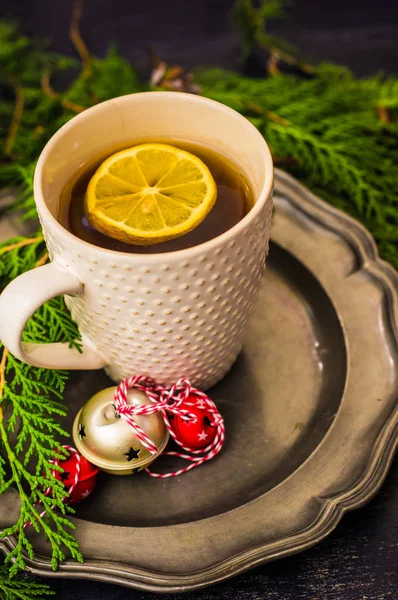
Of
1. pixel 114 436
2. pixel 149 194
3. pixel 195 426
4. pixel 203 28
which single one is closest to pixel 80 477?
pixel 114 436

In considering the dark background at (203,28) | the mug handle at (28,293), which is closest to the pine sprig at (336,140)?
the dark background at (203,28)

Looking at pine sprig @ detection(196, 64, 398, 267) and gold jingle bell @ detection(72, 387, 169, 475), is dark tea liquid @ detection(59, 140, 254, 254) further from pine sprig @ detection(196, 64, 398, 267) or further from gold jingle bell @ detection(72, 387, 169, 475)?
pine sprig @ detection(196, 64, 398, 267)

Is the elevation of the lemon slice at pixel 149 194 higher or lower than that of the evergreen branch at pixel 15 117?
higher

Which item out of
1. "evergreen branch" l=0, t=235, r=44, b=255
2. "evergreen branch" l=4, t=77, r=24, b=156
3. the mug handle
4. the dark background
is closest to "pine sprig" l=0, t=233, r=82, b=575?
"evergreen branch" l=0, t=235, r=44, b=255

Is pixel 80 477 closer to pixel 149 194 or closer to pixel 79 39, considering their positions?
pixel 149 194

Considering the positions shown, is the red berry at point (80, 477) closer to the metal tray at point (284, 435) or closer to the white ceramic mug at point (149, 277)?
the metal tray at point (284, 435)

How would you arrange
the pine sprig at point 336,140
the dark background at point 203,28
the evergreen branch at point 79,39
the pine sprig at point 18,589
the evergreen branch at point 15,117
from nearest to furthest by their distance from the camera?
the pine sprig at point 18,589
the pine sprig at point 336,140
the evergreen branch at point 15,117
the evergreen branch at point 79,39
the dark background at point 203,28

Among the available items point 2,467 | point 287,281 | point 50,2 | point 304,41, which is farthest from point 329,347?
point 50,2
